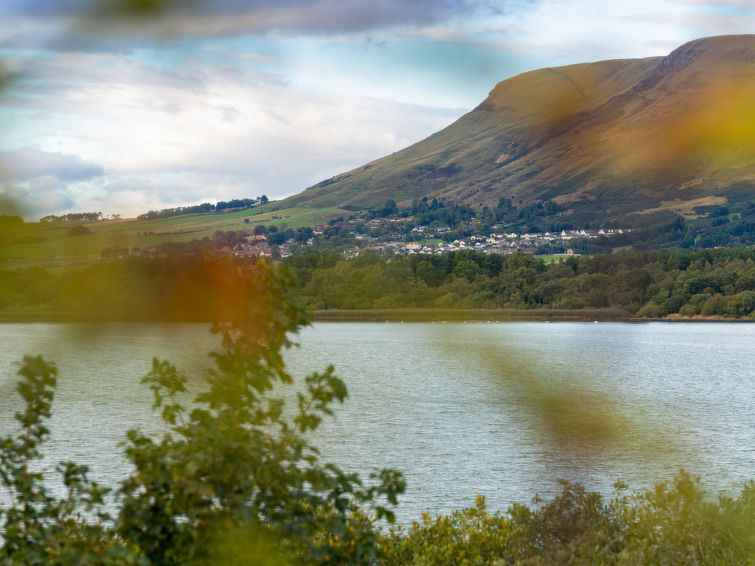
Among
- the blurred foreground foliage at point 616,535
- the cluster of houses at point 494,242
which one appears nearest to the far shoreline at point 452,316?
the cluster of houses at point 494,242

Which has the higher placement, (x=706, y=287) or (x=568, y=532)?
(x=706, y=287)

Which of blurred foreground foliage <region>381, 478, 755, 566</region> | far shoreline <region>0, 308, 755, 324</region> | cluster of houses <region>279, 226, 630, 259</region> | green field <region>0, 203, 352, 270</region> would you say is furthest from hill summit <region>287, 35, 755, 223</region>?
blurred foreground foliage <region>381, 478, 755, 566</region>

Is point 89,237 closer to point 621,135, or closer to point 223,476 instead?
point 223,476

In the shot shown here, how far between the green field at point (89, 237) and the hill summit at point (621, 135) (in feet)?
2.78

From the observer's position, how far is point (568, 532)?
6945 millimetres

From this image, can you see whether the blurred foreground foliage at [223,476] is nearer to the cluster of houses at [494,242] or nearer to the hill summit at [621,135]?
the cluster of houses at [494,242]

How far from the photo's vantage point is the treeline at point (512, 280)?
8.27ft

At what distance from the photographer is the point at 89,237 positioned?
136 cm

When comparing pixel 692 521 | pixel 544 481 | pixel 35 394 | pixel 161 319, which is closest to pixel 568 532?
pixel 692 521

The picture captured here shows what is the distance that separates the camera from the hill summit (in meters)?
1.97

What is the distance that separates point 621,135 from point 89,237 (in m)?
1.58

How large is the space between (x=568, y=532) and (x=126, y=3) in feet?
22.4

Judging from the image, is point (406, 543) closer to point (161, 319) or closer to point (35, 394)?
point (35, 394)

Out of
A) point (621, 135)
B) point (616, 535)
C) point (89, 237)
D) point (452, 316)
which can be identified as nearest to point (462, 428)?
point (616, 535)
